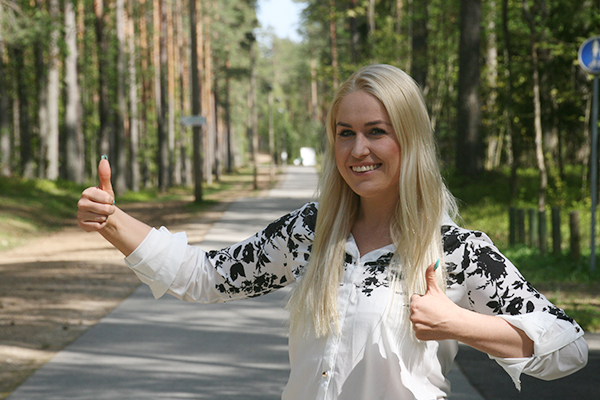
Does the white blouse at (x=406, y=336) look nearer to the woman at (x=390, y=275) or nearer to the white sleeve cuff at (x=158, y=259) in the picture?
the woman at (x=390, y=275)

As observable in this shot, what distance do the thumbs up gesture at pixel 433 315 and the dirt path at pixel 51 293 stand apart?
4.19 metres

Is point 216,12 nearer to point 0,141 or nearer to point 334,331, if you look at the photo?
point 0,141

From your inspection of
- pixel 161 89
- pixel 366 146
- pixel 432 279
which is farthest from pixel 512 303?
pixel 161 89

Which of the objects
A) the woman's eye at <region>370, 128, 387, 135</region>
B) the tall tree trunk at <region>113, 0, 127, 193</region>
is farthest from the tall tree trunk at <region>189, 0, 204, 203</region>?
the woman's eye at <region>370, 128, 387, 135</region>

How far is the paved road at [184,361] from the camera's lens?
17.4 ft

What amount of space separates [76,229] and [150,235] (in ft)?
55.7

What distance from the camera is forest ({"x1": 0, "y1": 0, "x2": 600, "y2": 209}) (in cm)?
1748

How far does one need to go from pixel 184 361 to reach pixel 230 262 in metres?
3.70

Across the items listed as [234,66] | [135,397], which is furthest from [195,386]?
[234,66]

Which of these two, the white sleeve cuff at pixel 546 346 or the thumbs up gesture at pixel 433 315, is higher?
the thumbs up gesture at pixel 433 315

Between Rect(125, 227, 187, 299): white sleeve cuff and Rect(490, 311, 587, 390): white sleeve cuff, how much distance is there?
4.00 ft

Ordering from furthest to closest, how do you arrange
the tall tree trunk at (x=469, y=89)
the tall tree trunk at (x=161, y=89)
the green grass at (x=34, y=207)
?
1. the tall tree trunk at (x=161, y=89)
2. the tall tree trunk at (x=469, y=89)
3. the green grass at (x=34, y=207)

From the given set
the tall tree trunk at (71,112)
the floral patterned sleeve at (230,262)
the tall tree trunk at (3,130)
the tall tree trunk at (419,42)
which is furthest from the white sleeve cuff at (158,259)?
the tall tree trunk at (71,112)

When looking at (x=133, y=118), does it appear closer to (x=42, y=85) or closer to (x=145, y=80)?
(x=42, y=85)
